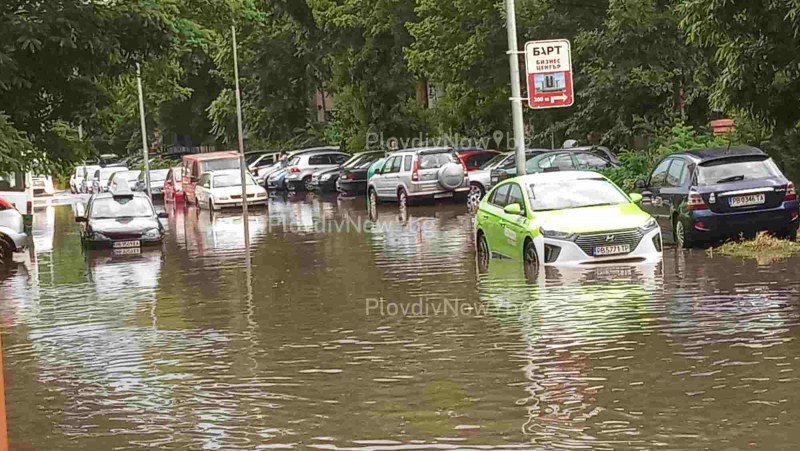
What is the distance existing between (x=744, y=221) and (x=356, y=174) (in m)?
27.2

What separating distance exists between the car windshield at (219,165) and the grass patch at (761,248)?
31.1 m

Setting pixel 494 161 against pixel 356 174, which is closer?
pixel 494 161

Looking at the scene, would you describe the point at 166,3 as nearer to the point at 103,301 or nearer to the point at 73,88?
the point at 73,88

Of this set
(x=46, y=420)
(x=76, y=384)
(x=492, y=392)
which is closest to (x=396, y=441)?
(x=492, y=392)

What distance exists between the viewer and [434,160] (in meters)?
37.9

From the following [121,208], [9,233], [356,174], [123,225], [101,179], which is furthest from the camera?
[101,179]

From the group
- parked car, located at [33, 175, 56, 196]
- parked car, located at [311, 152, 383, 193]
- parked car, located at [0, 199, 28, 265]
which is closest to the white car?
parked car, located at [311, 152, 383, 193]

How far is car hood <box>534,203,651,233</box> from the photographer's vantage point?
1730cm

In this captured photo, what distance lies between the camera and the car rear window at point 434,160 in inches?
1485

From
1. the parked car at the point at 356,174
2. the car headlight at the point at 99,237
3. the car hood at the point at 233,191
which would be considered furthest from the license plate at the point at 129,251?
the parked car at the point at 356,174

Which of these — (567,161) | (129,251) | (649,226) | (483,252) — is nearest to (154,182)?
(567,161)

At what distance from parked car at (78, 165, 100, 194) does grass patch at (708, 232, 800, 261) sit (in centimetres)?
5272

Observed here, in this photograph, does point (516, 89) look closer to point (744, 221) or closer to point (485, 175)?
point (744, 221)

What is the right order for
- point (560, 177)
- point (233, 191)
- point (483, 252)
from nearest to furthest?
point (560, 177) → point (483, 252) → point (233, 191)
